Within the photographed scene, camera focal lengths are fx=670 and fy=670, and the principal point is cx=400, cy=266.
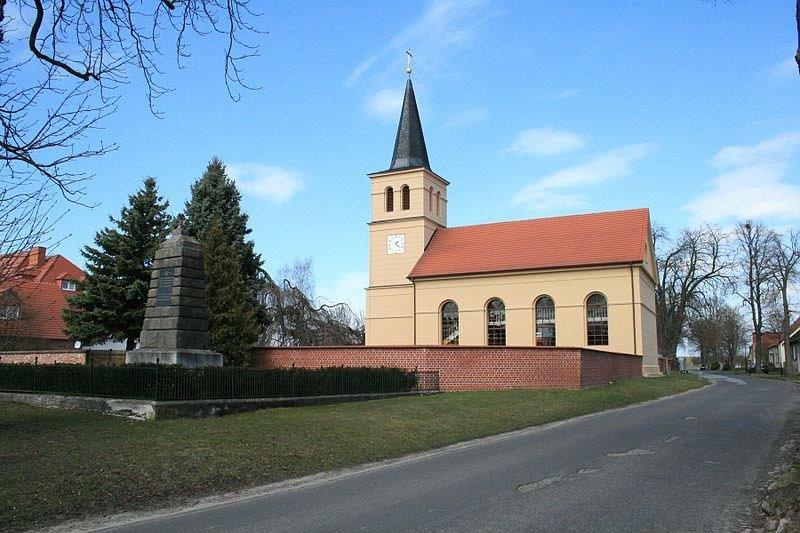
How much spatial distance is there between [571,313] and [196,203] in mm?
Result: 21716

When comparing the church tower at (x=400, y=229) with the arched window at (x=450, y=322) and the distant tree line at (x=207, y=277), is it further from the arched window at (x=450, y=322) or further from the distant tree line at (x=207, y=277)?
the distant tree line at (x=207, y=277)

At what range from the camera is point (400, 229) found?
1817 inches

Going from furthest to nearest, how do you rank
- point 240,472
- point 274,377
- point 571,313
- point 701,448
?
1. point 571,313
2. point 274,377
3. point 701,448
4. point 240,472

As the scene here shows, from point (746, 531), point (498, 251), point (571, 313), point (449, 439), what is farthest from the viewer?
point (498, 251)

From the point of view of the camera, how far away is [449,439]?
14.5 m

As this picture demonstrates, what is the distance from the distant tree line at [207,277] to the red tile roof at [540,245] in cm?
1167

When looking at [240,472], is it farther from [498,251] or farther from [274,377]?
[498,251]

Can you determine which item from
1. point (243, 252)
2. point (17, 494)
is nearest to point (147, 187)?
point (243, 252)

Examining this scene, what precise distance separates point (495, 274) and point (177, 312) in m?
26.3

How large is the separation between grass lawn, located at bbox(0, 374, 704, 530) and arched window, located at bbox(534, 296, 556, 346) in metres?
20.6

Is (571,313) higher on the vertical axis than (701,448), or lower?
higher

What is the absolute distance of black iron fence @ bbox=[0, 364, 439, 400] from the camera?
15.2m

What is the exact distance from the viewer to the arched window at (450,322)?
42.4 meters

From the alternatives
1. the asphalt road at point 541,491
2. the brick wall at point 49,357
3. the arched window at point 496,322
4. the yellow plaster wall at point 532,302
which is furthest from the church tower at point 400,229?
the asphalt road at point 541,491
